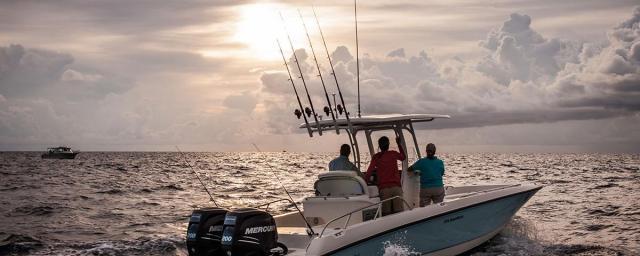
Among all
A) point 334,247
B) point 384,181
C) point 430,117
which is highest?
point 430,117

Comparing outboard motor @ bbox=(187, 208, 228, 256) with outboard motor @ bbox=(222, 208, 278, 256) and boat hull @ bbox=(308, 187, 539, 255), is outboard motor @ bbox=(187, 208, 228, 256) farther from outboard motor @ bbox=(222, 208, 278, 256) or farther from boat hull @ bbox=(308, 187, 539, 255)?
boat hull @ bbox=(308, 187, 539, 255)

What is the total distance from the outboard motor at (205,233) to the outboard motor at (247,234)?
19.3 inches

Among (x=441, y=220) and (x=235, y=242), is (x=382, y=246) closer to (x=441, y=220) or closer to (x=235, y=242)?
(x=441, y=220)

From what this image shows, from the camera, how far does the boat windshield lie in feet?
35.6

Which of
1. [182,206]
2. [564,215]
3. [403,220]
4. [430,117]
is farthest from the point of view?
[182,206]

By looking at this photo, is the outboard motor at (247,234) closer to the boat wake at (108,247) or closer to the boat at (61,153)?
the boat wake at (108,247)

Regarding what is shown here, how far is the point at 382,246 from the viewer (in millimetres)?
10164

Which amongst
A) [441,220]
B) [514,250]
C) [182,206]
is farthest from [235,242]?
[182,206]

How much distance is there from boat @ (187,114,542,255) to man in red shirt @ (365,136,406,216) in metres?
0.19

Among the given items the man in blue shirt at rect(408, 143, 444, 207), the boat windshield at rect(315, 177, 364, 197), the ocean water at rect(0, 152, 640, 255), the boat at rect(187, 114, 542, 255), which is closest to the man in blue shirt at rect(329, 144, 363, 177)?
the boat at rect(187, 114, 542, 255)

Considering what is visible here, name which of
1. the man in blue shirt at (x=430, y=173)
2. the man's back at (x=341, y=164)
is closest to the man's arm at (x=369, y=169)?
the man's back at (x=341, y=164)

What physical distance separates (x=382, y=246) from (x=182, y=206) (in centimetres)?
1741

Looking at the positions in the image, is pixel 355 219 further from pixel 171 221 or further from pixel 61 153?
pixel 61 153

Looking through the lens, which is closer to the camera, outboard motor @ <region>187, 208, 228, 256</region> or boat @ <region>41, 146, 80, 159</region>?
outboard motor @ <region>187, 208, 228, 256</region>
